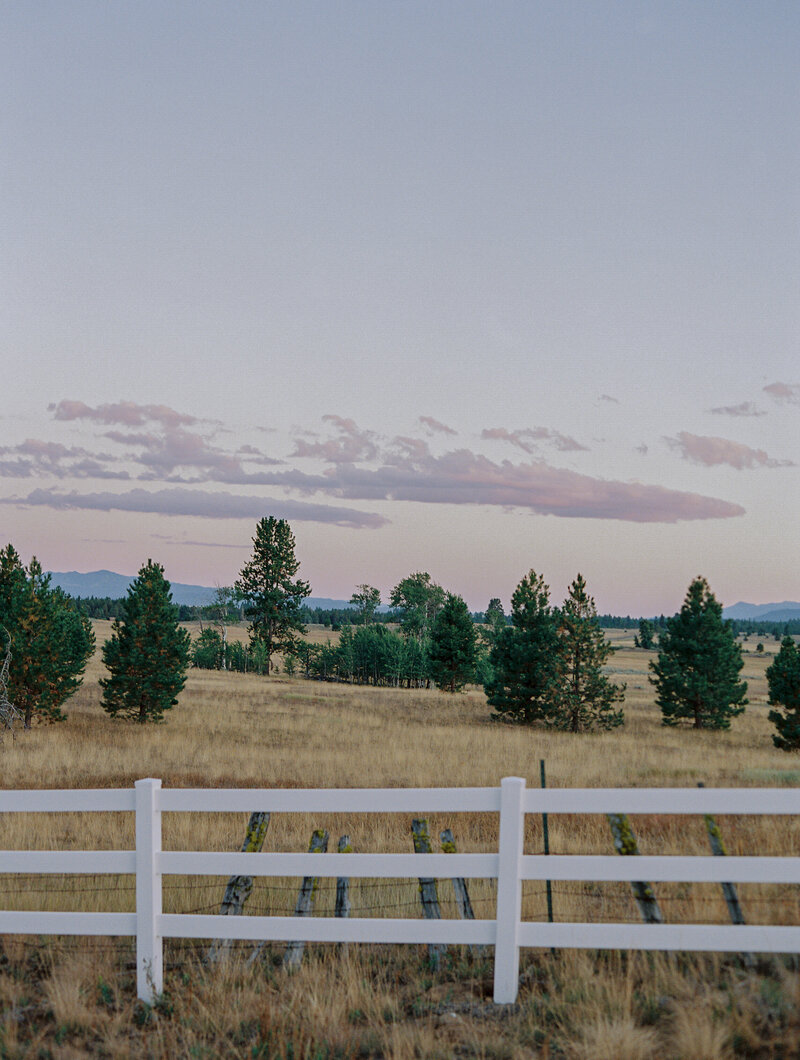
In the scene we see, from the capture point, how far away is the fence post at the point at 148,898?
558 centimetres

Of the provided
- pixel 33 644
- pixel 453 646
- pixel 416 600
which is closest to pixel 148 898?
pixel 33 644

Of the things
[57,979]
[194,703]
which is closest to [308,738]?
[194,703]

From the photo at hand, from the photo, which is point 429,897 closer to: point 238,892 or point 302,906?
point 302,906

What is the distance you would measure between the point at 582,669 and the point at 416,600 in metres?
69.5

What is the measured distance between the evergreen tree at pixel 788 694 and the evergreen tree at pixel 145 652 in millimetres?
A: 21140

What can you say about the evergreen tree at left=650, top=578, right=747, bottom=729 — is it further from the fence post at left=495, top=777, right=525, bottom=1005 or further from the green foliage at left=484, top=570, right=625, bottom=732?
the fence post at left=495, top=777, right=525, bottom=1005

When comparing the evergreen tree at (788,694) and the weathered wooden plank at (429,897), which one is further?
the evergreen tree at (788,694)

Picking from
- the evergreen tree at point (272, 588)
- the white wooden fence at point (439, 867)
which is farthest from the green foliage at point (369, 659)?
the white wooden fence at point (439, 867)

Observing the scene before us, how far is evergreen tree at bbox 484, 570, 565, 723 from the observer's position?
32625mm

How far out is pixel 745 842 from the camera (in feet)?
33.3

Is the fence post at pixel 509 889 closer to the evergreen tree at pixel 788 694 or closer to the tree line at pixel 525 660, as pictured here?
the tree line at pixel 525 660

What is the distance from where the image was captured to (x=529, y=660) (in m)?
33.4

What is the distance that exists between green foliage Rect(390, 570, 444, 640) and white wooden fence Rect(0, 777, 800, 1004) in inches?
3690

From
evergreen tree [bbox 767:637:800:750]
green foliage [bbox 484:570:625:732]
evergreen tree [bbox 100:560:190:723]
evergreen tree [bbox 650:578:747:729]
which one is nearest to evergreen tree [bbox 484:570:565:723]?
green foliage [bbox 484:570:625:732]
